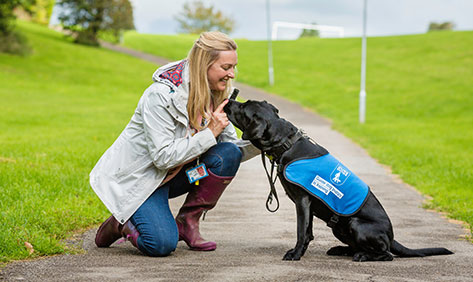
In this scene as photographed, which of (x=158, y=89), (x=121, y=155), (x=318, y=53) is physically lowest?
(x=318, y=53)

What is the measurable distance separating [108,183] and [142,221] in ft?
1.40

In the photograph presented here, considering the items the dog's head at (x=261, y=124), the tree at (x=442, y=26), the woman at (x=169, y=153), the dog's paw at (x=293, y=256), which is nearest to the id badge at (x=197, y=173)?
the woman at (x=169, y=153)

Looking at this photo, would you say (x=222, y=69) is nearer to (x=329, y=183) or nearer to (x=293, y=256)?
(x=329, y=183)

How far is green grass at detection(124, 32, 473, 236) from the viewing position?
1119 centimetres

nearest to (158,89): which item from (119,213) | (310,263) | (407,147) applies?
(119,213)

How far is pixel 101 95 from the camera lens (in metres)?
28.5

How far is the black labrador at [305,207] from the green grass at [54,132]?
184 centimetres

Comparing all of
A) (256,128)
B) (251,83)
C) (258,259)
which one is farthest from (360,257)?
(251,83)

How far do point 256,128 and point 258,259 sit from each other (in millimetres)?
1008

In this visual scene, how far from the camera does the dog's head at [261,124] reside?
4.61m

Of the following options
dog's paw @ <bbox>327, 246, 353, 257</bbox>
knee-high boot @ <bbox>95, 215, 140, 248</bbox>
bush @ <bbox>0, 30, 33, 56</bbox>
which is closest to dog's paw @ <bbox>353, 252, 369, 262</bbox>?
dog's paw @ <bbox>327, 246, 353, 257</bbox>

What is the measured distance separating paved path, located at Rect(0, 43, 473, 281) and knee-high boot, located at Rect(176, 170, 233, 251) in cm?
12

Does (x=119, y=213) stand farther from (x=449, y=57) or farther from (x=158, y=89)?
(x=449, y=57)

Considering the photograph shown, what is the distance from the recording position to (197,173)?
492cm
